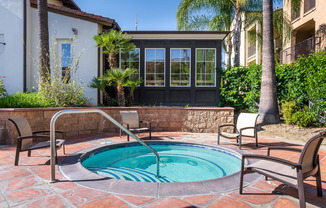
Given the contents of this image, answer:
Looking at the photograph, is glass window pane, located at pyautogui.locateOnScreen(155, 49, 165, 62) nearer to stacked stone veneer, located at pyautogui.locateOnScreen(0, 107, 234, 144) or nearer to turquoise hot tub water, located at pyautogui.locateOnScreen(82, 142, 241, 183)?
stacked stone veneer, located at pyautogui.locateOnScreen(0, 107, 234, 144)

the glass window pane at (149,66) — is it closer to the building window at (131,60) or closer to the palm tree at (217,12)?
the building window at (131,60)

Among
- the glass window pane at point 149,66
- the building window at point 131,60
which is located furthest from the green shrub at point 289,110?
the building window at point 131,60

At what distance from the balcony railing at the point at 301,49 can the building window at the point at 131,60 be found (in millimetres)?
10521

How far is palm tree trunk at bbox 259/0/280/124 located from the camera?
798cm

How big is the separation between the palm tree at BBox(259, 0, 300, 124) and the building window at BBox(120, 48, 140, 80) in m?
6.12

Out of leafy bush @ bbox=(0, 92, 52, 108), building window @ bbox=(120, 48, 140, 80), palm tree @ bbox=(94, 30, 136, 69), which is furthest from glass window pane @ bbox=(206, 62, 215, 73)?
leafy bush @ bbox=(0, 92, 52, 108)

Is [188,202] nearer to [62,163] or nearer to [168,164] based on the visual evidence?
[168,164]

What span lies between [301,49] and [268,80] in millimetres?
8667

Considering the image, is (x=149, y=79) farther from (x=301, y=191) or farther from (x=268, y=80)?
(x=301, y=191)

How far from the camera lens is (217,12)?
13094 mm

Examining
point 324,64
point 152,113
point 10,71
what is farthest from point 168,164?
point 10,71

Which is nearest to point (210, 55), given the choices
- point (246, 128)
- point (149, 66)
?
point (149, 66)

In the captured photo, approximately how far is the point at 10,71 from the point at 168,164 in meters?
A: 9.40

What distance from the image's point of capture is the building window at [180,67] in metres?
11.1
